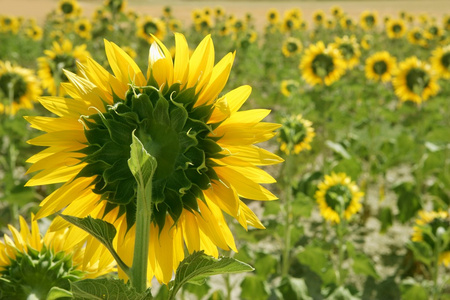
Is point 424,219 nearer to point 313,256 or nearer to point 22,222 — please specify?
point 313,256

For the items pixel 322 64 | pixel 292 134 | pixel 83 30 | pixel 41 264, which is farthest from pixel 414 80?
pixel 83 30

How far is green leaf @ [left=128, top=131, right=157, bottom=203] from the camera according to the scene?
1.69 feet

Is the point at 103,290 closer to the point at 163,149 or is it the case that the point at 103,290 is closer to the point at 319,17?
the point at 163,149

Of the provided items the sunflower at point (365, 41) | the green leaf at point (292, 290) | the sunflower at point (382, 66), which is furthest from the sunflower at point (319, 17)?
the green leaf at point (292, 290)

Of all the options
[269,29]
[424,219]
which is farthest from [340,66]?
[269,29]

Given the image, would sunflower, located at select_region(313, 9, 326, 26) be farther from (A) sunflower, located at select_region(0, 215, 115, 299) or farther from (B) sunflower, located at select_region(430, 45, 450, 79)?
(A) sunflower, located at select_region(0, 215, 115, 299)

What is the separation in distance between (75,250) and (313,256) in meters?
1.69

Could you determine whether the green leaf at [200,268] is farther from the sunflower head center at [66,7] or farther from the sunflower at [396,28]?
the sunflower at [396,28]

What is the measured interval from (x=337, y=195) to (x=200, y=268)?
201 cm

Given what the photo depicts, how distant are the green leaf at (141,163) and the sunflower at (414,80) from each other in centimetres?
371

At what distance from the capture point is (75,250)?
33.3 inches

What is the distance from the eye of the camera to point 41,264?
83 centimetres

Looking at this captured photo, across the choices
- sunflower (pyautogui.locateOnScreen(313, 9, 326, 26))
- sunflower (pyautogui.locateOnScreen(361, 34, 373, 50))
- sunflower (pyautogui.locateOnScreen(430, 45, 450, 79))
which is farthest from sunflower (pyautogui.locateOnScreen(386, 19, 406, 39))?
sunflower (pyautogui.locateOnScreen(430, 45, 450, 79))

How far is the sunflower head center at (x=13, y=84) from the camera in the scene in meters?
2.76
